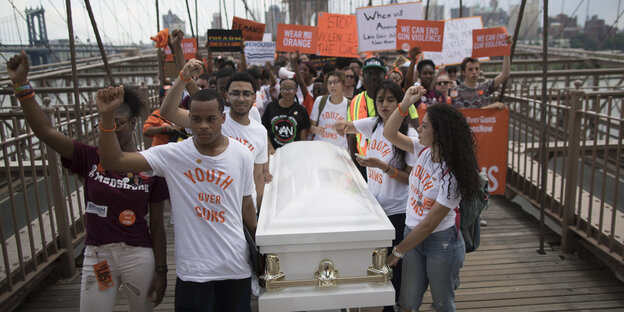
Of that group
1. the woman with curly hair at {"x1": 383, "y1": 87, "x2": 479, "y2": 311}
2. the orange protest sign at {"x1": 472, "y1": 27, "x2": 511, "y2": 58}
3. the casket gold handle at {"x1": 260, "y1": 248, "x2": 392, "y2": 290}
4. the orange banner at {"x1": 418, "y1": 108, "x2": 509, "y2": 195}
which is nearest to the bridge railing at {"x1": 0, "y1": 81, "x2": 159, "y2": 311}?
the casket gold handle at {"x1": 260, "y1": 248, "x2": 392, "y2": 290}

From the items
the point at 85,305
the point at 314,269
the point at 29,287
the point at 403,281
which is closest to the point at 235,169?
the point at 314,269

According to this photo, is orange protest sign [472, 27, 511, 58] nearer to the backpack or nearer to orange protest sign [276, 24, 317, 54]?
orange protest sign [276, 24, 317, 54]

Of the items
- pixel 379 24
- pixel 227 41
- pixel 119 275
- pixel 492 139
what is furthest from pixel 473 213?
pixel 227 41

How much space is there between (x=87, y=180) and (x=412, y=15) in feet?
20.5

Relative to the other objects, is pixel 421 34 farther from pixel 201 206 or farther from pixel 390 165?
pixel 201 206

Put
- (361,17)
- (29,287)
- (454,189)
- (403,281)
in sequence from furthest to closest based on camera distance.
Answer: (361,17) < (29,287) < (403,281) < (454,189)

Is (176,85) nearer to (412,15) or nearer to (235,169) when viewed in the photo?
(235,169)

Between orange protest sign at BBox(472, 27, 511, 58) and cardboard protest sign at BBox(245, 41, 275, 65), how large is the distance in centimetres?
370

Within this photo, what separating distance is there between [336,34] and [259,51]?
147 centimetres

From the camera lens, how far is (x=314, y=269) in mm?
2506

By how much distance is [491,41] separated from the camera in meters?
6.37

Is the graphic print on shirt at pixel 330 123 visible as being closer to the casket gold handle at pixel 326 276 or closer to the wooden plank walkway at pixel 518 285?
the wooden plank walkway at pixel 518 285

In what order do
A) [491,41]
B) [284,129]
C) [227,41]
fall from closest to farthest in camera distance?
[284,129] → [491,41] → [227,41]

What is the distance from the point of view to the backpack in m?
2.76
